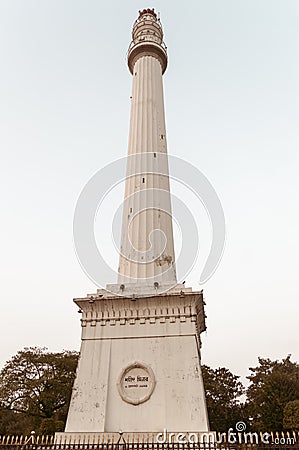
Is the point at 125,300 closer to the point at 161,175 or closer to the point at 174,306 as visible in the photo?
the point at 174,306

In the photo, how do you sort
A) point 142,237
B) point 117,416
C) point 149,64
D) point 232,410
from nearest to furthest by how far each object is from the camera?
point 117,416
point 142,237
point 149,64
point 232,410

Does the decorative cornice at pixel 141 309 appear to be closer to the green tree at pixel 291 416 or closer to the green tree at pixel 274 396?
the green tree at pixel 291 416

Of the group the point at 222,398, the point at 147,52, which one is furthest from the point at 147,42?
the point at 222,398

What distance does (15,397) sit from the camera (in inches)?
1206

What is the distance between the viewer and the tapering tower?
16281 millimetres

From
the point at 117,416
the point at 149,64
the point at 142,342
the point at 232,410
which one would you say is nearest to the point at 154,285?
the point at 142,342

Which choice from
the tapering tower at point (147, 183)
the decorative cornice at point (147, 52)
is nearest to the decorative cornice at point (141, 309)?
the tapering tower at point (147, 183)

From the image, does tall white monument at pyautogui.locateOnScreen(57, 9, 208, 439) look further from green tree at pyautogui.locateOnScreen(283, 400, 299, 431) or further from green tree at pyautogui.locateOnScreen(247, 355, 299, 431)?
green tree at pyautogui.locateOnScreen(247, 355, 299, 431)

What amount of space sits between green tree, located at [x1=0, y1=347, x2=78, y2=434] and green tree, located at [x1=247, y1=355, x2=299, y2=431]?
15.2 metres

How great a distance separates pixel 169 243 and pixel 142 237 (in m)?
1.29

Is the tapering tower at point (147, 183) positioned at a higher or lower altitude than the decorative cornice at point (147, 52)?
lower

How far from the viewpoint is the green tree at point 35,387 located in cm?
3041

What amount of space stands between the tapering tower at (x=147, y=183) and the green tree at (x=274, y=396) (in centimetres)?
1804

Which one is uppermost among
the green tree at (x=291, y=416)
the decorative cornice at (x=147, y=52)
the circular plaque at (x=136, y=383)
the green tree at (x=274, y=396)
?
the decorative cornice at (x=147, y=52)
